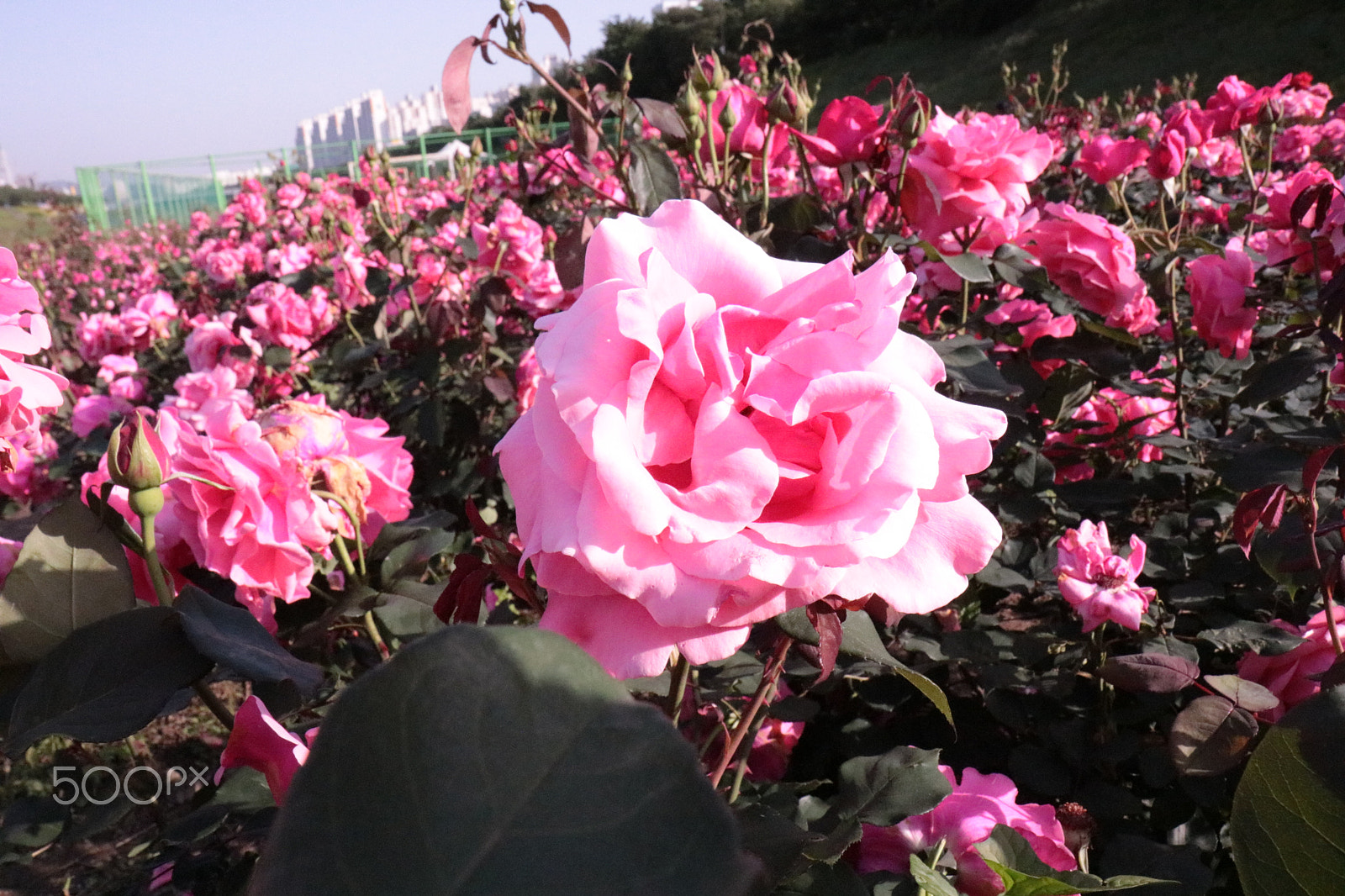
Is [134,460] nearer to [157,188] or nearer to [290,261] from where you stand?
[290,261]

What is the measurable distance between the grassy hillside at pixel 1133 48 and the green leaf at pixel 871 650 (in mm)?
12652

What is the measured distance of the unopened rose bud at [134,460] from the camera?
58 centimetres

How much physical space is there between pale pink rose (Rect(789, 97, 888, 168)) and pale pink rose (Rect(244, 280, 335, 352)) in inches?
60.0

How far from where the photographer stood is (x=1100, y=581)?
953 millimetres

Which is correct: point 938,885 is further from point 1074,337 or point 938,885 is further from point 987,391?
point 1074,337

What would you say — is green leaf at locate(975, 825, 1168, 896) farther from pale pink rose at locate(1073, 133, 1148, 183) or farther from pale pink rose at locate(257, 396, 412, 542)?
pale pink rose at locate(1073, 133, 1148, 183)

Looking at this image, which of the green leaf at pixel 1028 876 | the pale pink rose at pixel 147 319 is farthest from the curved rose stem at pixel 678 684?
the pale pink rose at pixel 147 319

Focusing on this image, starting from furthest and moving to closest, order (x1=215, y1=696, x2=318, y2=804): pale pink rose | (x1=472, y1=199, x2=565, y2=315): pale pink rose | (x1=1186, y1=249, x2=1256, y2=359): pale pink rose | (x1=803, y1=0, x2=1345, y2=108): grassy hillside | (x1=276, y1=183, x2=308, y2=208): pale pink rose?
(x1=803, y1=0, x2=1345, y2=108): grassy hillside
(x1=276, y1=183, x2=308, y2=208): pale pink rose
(x1=472, y1=199, x2=565, y2=315): pale pink rose
(x1=1186, y1=249, x2=1256, y2=359): pale pink rose
(x1=215, y1=696, x2=318, y2=804): pale pink rose

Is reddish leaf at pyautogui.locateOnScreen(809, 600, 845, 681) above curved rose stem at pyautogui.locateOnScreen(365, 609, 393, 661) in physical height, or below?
above

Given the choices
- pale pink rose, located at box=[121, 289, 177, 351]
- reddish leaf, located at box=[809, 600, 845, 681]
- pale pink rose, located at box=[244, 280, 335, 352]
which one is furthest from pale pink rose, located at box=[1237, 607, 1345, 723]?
pale pink rose, located at box=[121, 289, 177, 351]

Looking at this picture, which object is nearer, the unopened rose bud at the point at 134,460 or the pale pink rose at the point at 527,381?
the unopened rose bud at the point at 134,460

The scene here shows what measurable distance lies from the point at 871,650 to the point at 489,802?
42 centimetres

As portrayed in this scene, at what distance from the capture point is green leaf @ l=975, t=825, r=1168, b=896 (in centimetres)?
44

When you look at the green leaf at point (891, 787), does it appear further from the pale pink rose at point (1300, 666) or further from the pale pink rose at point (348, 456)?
the pale pink rose at point (348, 456)
